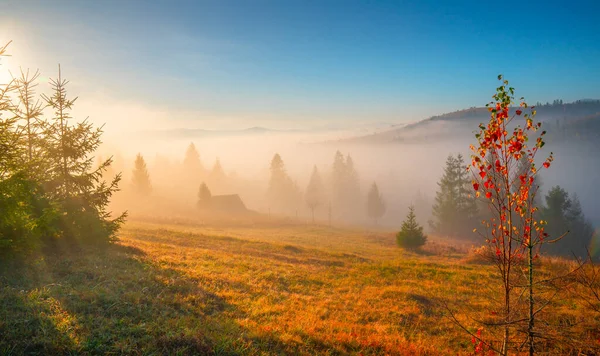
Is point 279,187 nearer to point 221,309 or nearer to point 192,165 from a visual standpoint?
point 192,165

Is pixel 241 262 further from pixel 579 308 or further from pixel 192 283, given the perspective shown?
pixel 579 308

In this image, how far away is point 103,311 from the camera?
297 inches

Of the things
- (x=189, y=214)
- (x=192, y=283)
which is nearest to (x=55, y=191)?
(x=192, y=283)

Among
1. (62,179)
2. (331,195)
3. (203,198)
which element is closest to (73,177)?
(62,179)

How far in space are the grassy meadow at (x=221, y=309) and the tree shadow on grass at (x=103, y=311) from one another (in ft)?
0.10

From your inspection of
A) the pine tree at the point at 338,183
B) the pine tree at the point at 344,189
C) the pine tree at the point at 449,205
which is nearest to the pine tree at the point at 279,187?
the pine tree at the point at 338,183

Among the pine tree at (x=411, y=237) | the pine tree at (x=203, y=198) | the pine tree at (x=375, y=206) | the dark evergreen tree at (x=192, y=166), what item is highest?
the dark evergreen tree at (x=192, y=166)

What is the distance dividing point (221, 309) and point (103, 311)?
335 centimetres

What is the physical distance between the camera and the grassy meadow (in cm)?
645

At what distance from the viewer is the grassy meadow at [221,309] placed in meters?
6.45

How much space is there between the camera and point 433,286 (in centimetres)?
1627

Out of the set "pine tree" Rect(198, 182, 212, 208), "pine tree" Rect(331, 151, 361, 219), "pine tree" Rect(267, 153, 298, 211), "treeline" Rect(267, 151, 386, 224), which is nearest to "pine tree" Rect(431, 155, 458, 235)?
"treeline" Rect(267, 151, 386, 224)

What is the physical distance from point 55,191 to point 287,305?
41.3 feet

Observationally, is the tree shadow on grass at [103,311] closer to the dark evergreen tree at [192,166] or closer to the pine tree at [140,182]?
the pine tree at [140,182]
